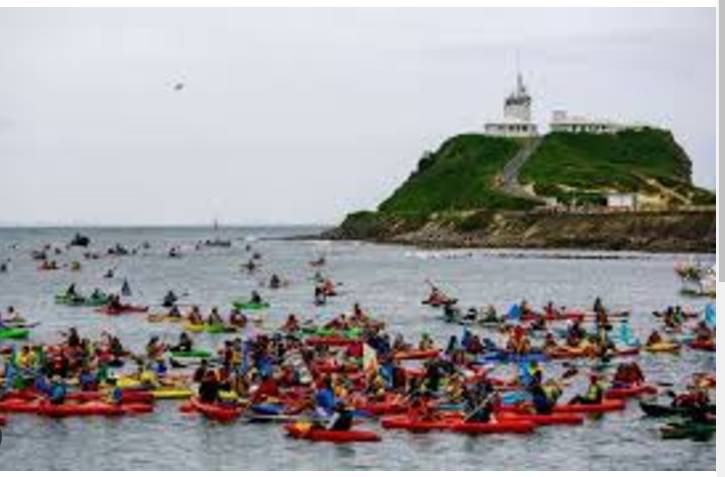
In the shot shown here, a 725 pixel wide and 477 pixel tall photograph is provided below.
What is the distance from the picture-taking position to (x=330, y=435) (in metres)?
43.2

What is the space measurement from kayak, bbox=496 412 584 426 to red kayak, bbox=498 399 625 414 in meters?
0.42

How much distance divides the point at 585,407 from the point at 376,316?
4577 cm

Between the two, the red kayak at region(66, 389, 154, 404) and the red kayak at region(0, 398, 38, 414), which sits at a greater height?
the red kayak at region(66, 389, 154, 404)

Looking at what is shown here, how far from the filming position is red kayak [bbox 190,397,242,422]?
46.7m

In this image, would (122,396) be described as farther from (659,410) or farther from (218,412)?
(659,410)

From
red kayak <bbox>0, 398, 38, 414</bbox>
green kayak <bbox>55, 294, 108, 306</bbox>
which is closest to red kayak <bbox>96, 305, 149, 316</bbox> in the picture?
green kayak <bbox>55, 294, 108, 306</bbox>

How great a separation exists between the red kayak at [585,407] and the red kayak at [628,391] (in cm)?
120

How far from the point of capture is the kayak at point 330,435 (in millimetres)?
43031

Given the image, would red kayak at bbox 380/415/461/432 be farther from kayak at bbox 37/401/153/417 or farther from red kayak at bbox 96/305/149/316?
red kayak at bbox 96/305/149/316

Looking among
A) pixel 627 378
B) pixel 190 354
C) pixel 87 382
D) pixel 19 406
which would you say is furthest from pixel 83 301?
pixel 627 378

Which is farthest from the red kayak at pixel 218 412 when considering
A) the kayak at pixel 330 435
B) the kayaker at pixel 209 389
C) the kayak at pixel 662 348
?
the kayak at pixel 662 348

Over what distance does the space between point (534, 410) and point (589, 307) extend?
5505cm

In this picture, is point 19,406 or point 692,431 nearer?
point 692,431

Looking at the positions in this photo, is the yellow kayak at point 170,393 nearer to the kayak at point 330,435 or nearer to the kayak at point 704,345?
the kayak at point 330,435
